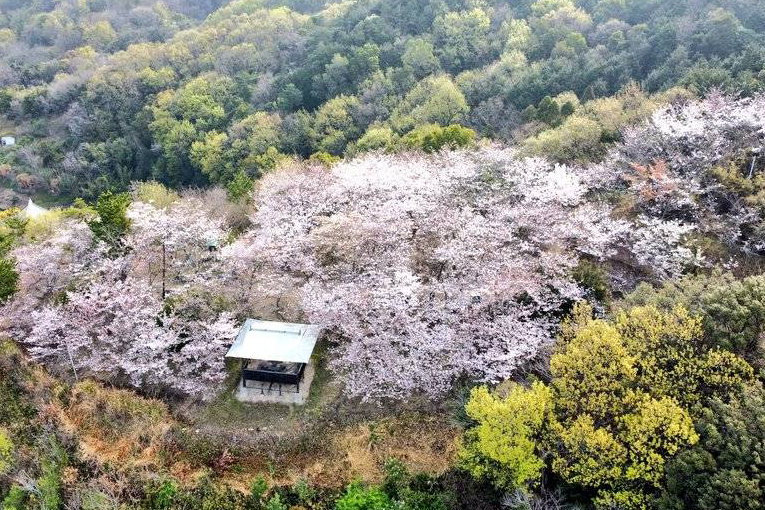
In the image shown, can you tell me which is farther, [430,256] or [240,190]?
[240,190]

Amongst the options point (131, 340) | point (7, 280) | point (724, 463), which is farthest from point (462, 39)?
point (724, 463)

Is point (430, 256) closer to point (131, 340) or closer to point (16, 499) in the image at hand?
point (131, 340)

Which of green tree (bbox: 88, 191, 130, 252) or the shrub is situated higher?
green tree (bbox: 88, 191, 130, 252)

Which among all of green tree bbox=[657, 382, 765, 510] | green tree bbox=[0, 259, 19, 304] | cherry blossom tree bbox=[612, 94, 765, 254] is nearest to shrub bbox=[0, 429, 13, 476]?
green tree bbox=[0, 259, 19, 304]

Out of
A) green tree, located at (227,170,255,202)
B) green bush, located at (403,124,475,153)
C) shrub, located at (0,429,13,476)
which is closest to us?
shrub, located at (0,429,13,476)

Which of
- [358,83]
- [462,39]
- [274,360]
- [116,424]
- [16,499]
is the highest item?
[462,39]

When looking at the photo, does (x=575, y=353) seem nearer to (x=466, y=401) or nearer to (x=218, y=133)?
(x=466, y=401)

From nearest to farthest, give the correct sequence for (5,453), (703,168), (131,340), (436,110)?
(5,453), (131,340), (703,168), (436,110)

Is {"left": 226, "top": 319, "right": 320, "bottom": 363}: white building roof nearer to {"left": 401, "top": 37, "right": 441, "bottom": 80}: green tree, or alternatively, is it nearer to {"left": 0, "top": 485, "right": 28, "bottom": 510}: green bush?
{"left": 0, "top": 485, "right": 28, "bottom": 510}: green bush
